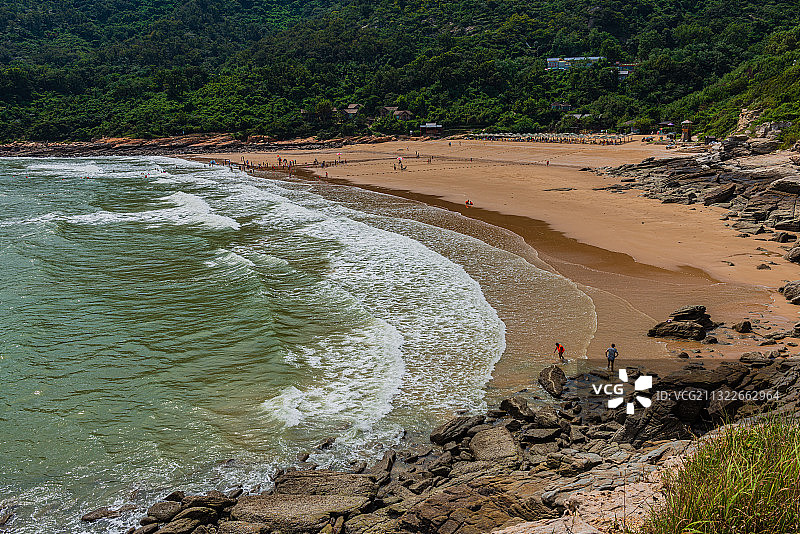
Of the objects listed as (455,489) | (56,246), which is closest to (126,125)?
(56,246)

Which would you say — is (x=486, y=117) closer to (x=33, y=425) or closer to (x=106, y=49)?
(x=33, y=425)

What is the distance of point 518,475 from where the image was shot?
858 centimetres

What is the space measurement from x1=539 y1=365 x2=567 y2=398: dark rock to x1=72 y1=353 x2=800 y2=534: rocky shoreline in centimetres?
36

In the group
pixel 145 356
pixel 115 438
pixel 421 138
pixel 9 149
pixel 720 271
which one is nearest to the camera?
pixel 115 438

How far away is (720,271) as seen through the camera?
64.6ft

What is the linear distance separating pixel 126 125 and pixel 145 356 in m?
101

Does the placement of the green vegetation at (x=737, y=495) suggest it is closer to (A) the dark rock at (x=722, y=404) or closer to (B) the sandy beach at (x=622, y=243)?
(A) the dark rock at (x=722, y=404)

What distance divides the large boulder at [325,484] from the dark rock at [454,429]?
1.79 meters

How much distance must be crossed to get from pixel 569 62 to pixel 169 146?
76759 millimetres

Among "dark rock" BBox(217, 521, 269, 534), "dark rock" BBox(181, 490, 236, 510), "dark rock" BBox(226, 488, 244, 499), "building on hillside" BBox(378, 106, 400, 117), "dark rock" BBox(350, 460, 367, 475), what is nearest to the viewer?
"dark rock" BBox(217, 521, 269, 534)

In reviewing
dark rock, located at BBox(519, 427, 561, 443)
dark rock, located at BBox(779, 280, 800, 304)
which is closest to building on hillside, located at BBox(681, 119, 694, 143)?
dark rock, located at BBox(779, 280, 800, 304)

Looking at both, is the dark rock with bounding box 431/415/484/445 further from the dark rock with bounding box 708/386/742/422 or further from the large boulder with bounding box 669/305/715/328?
the large boulder with bounding box 669/305/715/328

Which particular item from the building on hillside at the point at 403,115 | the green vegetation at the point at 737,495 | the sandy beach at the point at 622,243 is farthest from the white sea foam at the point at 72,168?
the green vegetation at the point at 737,495

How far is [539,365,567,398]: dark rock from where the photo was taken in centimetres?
1216
